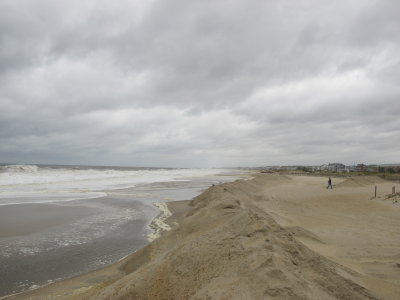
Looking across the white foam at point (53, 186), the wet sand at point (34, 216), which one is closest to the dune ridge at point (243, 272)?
the wet sand at point (34, 216)

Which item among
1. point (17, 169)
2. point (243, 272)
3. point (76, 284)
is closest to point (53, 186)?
point (76, 284)

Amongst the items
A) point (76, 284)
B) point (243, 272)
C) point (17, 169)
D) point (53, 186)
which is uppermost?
point (17, 169)

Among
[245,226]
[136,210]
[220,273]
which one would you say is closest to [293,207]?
[136,210]

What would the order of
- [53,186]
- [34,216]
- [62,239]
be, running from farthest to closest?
[53,186]
[34,216]
[62,239]

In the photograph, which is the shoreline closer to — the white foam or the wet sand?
the wet sand

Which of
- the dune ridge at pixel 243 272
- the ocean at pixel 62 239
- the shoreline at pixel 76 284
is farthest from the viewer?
the ocean at pixel 62 239

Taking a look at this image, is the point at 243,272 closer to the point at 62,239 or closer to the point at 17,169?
the point at 62,239

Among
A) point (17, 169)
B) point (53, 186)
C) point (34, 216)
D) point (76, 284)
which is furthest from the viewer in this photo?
point (17, 169)

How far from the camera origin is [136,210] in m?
16.2

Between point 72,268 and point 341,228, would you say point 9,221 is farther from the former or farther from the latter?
point 341,228

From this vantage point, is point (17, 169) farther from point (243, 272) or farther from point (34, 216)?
point (243, 272)

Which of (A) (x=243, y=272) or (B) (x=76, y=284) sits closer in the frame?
(A) (x=243, y=272)

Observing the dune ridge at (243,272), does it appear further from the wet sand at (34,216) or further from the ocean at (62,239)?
the wet sand at (34,216)

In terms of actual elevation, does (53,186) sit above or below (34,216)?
above
